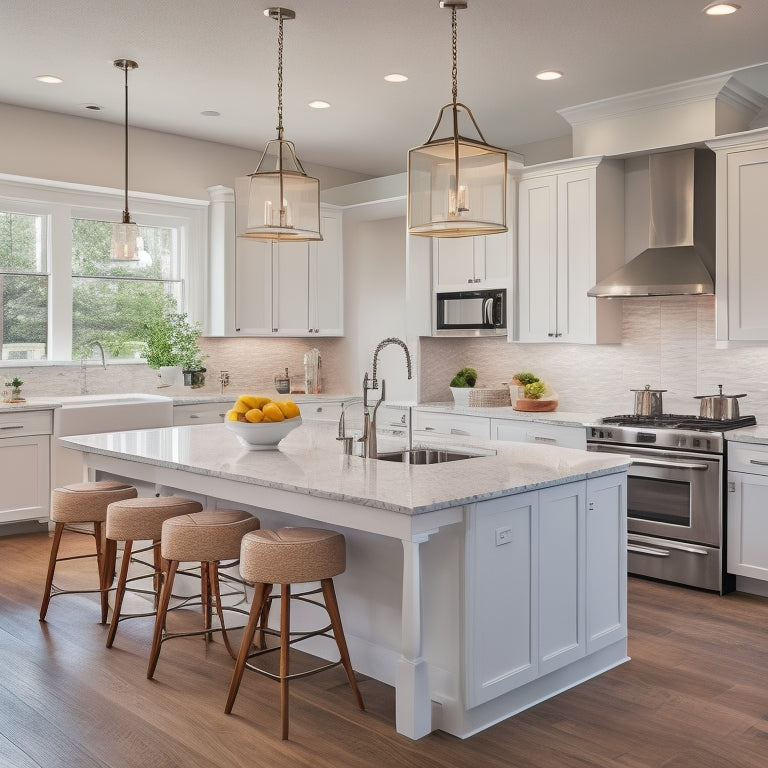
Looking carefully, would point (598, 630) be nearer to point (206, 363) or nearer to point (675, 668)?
point (675, 668)

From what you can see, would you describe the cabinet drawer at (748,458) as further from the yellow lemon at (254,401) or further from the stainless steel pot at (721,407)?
the yellow lemon at (254,401)

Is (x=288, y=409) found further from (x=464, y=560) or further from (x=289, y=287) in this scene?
(x=289, y=287)

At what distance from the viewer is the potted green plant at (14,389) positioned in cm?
590

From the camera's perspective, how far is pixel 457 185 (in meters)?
3.26

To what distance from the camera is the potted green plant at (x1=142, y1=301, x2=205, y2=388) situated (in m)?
6.83

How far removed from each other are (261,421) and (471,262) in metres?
3.16

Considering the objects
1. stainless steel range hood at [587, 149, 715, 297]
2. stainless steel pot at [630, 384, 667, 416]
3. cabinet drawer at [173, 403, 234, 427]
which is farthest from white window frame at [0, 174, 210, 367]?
stainless steel pot at [630, 384, 667, 416]

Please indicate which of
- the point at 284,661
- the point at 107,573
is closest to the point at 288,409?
the point at 107,573

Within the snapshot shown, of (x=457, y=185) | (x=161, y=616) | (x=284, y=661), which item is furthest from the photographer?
(x=161, y=616)

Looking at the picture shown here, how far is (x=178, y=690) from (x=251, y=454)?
3.49 ft

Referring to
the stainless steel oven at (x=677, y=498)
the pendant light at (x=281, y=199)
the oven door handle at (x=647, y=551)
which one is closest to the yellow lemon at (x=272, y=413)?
the pendant light at (x=281, y=199)

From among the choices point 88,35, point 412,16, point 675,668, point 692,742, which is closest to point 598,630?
point 675,668

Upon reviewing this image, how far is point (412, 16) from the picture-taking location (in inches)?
170

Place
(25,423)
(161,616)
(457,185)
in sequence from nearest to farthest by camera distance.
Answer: (457,185) → (161,616) → (25,423)
